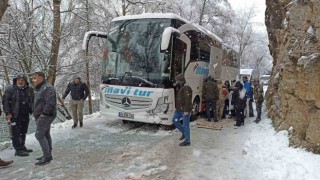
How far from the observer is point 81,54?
19781 millimetres

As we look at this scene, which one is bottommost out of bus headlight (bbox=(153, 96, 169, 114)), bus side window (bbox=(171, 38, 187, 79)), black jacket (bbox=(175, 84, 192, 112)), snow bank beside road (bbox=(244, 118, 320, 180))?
snow bank beside road (bbox=(244, 118, 320, 180))

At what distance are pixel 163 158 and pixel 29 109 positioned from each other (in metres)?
3.19

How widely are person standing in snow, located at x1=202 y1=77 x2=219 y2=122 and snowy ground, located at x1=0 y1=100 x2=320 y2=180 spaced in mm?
2250

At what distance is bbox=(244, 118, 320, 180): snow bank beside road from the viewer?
5.50 meters

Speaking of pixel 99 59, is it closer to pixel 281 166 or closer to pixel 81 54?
pixel 81 54

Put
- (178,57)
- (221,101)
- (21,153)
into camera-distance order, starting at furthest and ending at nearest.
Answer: (221,101)
(178,57)
(21,153)

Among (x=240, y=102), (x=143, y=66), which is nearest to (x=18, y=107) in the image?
(x=143, y=66)

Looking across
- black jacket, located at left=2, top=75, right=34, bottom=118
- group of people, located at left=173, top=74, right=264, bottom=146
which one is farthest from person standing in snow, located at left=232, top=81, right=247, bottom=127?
black jacket, located at left=2, top=75, right=34, bottom=118

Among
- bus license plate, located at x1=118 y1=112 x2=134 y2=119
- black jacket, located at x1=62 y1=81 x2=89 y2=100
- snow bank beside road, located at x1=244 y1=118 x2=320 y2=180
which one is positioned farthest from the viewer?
black jacket, located at x1=62 y1=81 x2=89 y2=100

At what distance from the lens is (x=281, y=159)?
630 centimetres

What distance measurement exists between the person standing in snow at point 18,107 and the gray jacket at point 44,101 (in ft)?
2.86

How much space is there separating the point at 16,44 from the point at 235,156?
1073 cm

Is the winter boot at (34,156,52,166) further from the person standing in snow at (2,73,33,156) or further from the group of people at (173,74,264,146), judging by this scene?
the group of people at (173,74,264,146)

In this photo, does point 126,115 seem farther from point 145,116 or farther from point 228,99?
point 228,99
